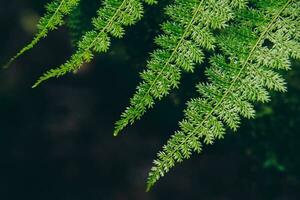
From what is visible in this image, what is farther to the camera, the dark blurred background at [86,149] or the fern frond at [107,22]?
the dark blurred background at [86,149]

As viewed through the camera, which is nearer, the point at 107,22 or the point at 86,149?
the point at 107,22

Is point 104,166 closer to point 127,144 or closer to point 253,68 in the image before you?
point 127,144

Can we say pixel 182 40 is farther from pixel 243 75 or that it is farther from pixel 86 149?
pixel 86 149

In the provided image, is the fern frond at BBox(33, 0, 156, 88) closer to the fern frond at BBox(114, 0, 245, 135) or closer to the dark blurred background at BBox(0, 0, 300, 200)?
the fern frond at BBox(114, 0, 245, 135)

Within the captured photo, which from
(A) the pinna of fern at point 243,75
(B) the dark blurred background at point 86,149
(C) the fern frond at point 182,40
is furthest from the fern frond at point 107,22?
(B) the dark blurred background at point 86,149

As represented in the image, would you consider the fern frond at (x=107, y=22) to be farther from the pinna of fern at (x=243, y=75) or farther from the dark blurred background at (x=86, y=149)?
the dark blurred background at (x=86, y=149)

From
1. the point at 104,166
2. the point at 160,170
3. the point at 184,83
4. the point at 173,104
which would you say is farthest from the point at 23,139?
the point at 160,170

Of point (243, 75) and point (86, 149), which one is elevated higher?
point (243, 75)

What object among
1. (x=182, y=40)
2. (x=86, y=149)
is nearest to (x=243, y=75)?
(x=182, y=40)
